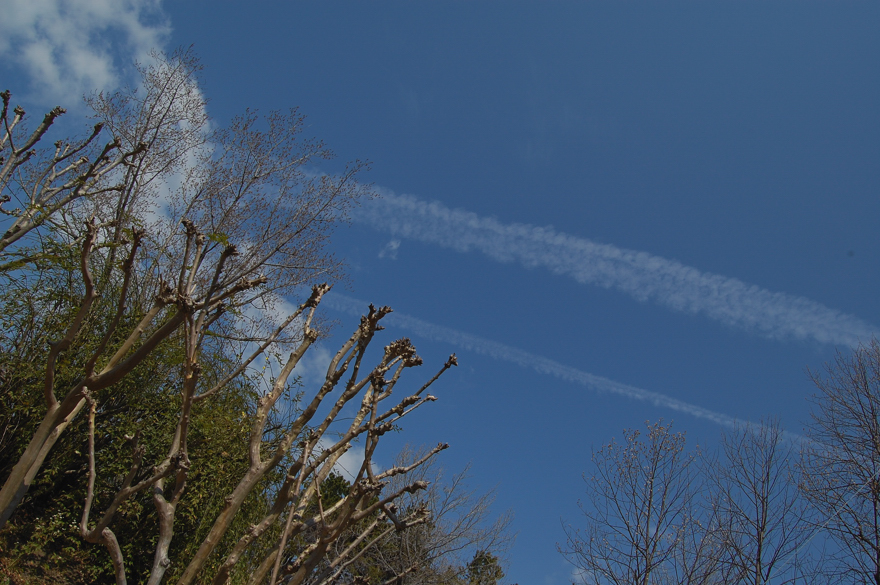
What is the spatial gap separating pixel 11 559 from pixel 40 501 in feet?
3.30

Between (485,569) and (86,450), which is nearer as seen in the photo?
(86,450)

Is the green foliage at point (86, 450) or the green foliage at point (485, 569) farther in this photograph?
the green foliage at point (485, 569)

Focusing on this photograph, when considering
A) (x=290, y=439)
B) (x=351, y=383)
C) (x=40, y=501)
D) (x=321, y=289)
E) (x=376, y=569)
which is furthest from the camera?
→ (x=376, y=569)

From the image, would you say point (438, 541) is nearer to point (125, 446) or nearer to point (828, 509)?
point (828, 509)

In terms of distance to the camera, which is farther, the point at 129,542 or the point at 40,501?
the point at 40,501

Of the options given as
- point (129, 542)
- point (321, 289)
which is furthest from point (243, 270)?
point (321, 289)

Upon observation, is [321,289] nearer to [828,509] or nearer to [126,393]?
[126,393]

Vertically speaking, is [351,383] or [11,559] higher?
[351,383]

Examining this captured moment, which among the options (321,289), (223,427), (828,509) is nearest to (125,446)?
(223,427)

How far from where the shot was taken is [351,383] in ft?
6.70

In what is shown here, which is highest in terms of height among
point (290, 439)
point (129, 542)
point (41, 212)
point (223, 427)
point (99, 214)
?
point (99, 214)

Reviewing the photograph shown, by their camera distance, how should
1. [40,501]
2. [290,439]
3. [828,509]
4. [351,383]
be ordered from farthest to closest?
1. [828,509]
2. [40,501]
3. [351,383]
4. [290,439]

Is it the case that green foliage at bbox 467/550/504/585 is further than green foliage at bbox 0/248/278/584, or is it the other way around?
green foliage at bbox 467/550/504/585

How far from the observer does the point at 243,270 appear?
11.9m
